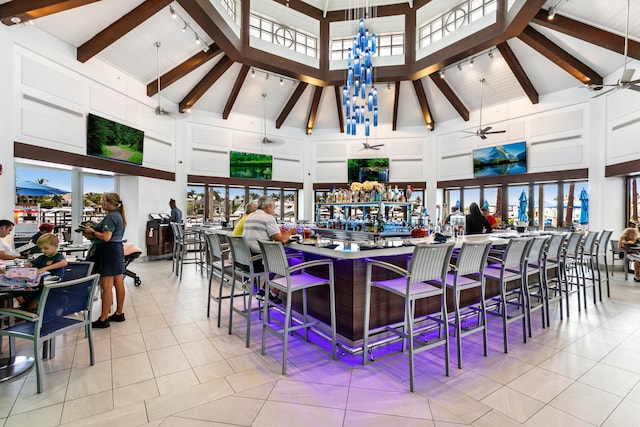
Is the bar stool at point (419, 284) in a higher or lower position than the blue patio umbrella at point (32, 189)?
lower

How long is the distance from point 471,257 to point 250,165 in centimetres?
958

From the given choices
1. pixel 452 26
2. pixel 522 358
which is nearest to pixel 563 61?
pixel 452 26

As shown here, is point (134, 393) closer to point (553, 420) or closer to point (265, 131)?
point (553, 420)

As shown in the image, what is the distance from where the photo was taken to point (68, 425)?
1988mm

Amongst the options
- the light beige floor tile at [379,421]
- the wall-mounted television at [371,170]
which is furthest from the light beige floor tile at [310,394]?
the wall-mounted television at [371,170]

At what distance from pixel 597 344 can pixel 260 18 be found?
10314 mm

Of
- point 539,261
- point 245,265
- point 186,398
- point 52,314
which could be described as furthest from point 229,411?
point 539,261

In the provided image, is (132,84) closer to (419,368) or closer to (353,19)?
(353,19)

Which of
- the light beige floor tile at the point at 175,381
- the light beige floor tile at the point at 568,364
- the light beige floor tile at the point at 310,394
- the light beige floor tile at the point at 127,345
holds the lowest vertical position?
the light beige floor tile at the point at 127,345

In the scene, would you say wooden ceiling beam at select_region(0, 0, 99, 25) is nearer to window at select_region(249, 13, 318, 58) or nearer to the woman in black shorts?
the woman in black shorts

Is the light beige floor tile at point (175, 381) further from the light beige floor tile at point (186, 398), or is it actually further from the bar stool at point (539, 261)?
the bar stool at point (539, 261)

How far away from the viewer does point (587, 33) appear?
643cm

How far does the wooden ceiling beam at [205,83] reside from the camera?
29.8 ft

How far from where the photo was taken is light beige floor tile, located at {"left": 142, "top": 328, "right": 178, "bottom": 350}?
127 inches
